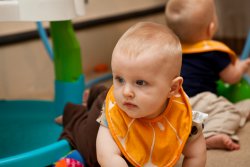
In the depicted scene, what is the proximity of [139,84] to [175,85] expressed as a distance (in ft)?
0.24

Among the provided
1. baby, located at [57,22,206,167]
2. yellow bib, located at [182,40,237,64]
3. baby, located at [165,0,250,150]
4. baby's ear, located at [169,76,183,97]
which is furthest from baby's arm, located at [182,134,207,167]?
yellow bib, located at [182,40,237,64]

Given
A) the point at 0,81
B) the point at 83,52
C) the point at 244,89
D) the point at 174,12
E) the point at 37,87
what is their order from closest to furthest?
the point at 174,12 → the point at 244,89 → the point at 0,81 → the point at 37,87 → the point at 83,52

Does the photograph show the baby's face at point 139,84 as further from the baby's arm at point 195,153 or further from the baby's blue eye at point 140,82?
the baby's arm at point 195,153

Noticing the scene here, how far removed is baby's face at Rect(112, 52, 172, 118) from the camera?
0.63 meters

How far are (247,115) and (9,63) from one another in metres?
0.90

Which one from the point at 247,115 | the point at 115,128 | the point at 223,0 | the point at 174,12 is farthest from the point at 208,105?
the point at 223,0

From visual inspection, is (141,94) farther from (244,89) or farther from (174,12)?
(244,89)


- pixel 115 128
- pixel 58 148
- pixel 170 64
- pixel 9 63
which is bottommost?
pixel 9 63

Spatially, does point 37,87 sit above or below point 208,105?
below

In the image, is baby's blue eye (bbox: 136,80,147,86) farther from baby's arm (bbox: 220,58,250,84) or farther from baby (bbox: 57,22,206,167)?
baby's arm (bbox: 220,58,250,84)

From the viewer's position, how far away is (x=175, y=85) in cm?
68

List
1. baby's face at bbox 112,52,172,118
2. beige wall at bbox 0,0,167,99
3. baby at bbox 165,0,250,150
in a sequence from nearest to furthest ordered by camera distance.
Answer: baby's face at bbox 112,52,172,118, baby at bbox 165,0,250,150, beige wall at bbox 0,0,167,99

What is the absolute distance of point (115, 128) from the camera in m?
0.70

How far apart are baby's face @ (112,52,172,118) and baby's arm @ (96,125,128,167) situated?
7 cm
